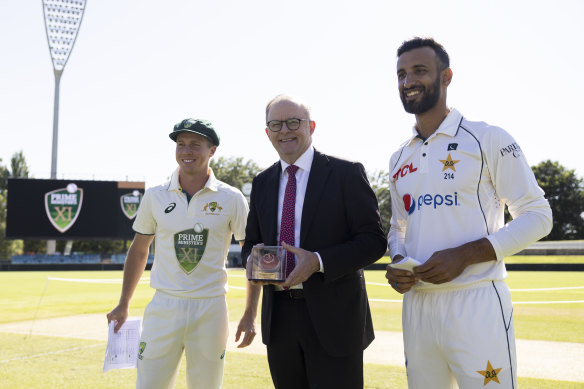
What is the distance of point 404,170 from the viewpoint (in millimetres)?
2979

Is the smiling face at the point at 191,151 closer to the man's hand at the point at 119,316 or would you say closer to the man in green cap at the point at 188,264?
the man in green cap at the point at 188,264

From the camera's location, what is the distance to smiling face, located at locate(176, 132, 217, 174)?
3979 mm

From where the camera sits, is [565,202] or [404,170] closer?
[404,170]

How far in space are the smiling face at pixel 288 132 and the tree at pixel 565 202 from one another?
59499 mm

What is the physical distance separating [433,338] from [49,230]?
42.4 metres

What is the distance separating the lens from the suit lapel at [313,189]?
2961 mm

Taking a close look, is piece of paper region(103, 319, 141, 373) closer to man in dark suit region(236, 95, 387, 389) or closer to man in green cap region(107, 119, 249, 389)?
man in green cap region(107, 119, 249, 389)

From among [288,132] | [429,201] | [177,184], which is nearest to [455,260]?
[429,201]

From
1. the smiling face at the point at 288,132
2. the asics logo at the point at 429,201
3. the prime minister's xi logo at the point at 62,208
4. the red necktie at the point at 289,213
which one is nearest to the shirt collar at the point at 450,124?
the asics logo at the point at 429,201

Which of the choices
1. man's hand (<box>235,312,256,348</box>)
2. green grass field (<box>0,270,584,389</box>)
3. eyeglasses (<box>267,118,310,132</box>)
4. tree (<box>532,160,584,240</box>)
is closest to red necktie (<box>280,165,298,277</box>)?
eyeglasses (<box>267,118,310,132</box>)

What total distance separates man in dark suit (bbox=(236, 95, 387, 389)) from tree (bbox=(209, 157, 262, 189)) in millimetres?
64285

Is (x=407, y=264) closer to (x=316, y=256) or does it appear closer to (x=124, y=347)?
(x=316, y=256)

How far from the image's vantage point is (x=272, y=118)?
3.09 metres

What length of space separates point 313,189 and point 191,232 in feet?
4.25
